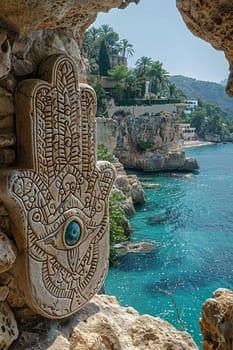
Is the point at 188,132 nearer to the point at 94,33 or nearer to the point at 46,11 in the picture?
the point at 94,33

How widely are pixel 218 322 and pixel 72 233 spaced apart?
1.05 metres

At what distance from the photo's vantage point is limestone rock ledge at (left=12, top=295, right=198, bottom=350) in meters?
2.20

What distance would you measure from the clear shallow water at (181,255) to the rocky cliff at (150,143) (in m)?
5.38

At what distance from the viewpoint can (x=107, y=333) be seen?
239cm

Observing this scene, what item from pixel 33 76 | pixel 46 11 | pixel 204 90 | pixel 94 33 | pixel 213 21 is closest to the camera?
pixel 46 11

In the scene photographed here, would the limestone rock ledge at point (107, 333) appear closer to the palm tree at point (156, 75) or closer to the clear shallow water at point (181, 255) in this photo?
the clear shallow water at point (181, 255)

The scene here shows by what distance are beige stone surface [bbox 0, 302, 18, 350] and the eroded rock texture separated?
5.27 feet

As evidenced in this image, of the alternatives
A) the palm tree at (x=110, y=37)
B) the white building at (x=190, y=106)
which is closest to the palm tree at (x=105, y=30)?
the palm tree at (x=110, y=37)

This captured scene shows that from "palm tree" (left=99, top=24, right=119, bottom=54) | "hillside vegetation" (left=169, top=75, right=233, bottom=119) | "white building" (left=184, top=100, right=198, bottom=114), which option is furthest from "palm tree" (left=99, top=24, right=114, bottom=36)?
"hillside vegetation" (left=169, top=75, right=233, bottom=119)

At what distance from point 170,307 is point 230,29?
8.53 meters

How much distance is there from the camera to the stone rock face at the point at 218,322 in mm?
2377

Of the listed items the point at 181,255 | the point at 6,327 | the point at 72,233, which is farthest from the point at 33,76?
the point at 181,255

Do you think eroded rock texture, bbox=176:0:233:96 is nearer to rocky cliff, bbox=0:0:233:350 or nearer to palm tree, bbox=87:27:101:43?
rocky cliff, bbox=0:0:233:350

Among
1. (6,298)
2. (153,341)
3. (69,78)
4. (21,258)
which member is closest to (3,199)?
(21,258)
